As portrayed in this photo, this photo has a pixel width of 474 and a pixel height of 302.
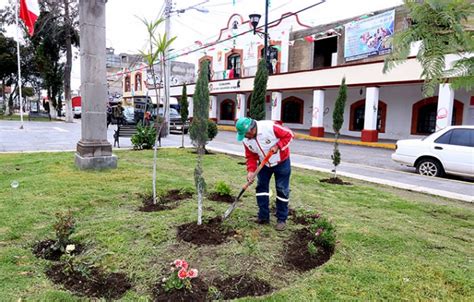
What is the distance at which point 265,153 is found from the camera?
410cm

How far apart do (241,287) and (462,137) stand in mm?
8420

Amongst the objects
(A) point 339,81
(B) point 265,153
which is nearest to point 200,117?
(B) point 265,153

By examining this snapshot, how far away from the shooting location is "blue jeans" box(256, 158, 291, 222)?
420cm

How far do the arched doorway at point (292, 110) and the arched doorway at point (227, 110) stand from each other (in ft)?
18.9

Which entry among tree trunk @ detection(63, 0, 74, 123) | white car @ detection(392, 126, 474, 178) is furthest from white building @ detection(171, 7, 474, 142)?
tree trunk @ detection(63, 0, 74, 123)

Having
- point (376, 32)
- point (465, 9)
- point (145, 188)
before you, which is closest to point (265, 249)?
point (465, 9)

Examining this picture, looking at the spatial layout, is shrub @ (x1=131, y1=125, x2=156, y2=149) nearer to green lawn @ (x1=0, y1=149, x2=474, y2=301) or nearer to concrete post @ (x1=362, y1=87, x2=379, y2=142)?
green lawn @ (x1=0, y1=149, x2=474, y2=301)

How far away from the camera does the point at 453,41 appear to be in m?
2.44

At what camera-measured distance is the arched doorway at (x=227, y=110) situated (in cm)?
3148

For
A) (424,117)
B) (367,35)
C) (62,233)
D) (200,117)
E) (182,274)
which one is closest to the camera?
(182,274)

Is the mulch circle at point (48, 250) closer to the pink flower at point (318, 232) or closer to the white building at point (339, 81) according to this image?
the pink flower at point (318, 232)

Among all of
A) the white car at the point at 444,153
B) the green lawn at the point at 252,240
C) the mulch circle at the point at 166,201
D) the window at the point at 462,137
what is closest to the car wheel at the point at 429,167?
the white car at the point at 444,153

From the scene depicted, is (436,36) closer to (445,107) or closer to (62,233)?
(62,233)

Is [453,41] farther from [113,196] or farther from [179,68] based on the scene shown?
[179,68]
